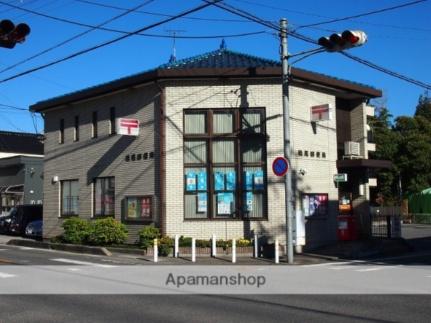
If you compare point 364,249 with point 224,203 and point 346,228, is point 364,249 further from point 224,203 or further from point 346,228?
point 224,203

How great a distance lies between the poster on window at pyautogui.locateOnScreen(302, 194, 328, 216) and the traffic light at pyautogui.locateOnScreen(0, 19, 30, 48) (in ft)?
48.9

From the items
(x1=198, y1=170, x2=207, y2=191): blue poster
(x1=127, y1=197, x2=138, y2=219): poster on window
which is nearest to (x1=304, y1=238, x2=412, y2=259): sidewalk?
(x1=198, y1=170, x2=207, y2=191): blue poster

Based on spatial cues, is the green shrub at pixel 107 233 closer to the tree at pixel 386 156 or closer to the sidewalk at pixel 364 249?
the sidewalk at pixel 364 249

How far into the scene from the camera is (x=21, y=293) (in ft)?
38.5

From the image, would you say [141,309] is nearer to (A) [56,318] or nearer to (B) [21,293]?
(A) [56,318]

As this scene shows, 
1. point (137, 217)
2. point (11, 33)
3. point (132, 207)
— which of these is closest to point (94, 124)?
point (132, 207)

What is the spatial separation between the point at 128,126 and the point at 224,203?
4.84 m

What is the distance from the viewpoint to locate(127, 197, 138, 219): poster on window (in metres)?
24.2

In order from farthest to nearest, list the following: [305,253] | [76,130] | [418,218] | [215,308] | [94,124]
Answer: [418,218] < [76,130] < [94,124] < [305,253] < [215,308]

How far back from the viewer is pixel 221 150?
76.0ft

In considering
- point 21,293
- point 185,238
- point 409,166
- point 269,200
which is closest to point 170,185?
point 185,238

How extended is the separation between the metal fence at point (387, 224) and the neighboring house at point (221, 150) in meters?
3.04

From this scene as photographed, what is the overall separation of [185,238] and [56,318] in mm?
13050

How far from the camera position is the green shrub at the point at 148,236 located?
22062 mm
